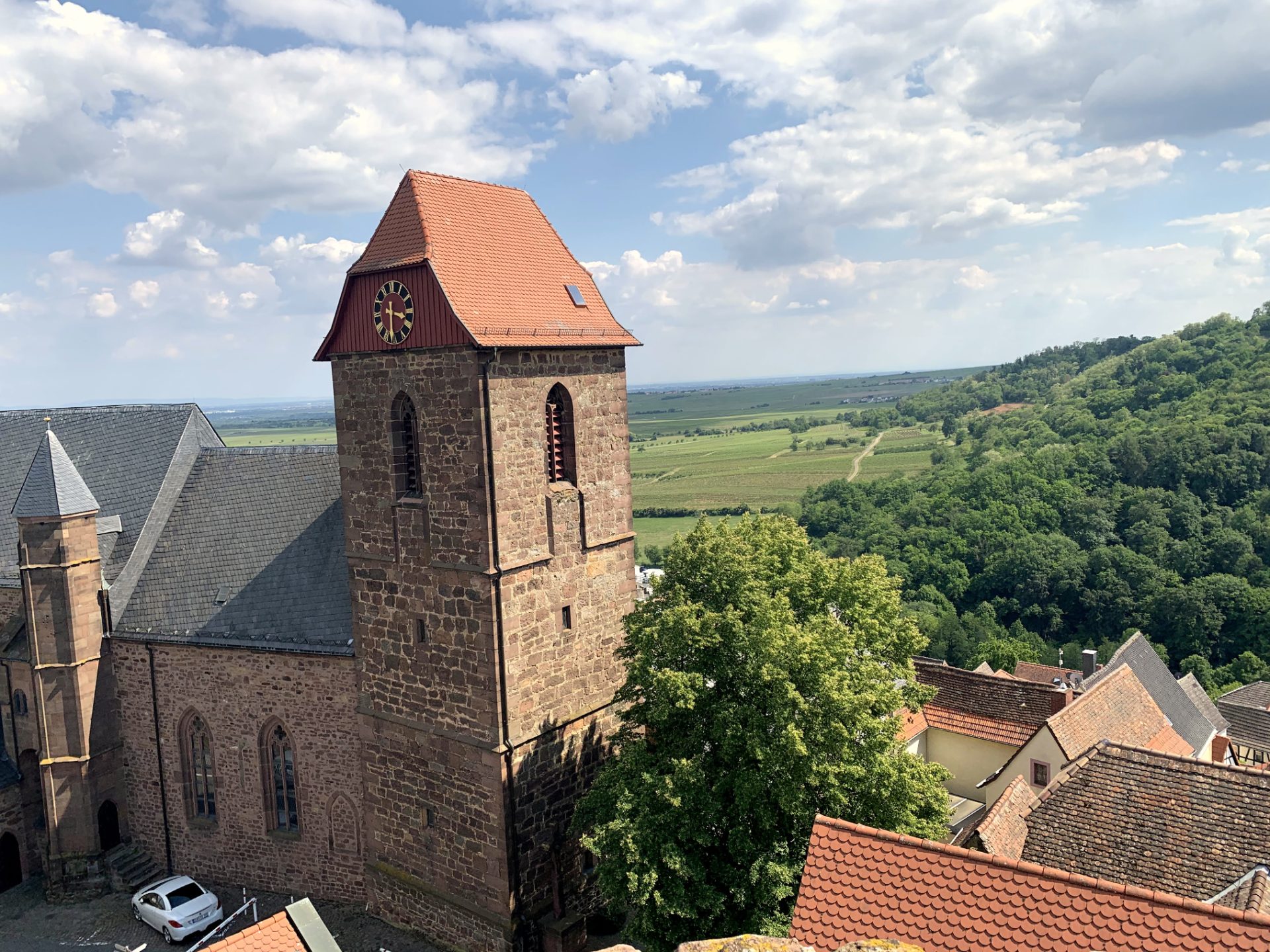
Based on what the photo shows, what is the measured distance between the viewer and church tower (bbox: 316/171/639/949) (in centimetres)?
2000

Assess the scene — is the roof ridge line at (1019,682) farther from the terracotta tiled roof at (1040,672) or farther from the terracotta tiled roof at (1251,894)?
the terracotta tiled roof at (1040,672)

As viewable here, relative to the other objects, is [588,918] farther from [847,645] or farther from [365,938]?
[847,645]

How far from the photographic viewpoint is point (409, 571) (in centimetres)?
2130

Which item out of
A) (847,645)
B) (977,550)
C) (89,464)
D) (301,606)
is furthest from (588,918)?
(977,550)

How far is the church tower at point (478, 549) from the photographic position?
20000 millimetres

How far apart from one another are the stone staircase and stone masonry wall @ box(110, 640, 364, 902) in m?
0.26

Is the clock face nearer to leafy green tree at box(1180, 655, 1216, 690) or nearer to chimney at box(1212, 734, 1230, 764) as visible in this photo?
chimney at box(1212, 734, 1230, 764)

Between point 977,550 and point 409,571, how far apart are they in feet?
274

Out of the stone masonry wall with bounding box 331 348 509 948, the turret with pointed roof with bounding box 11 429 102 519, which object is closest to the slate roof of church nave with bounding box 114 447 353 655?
the stone masonry wall with bounding box 331 348 509 948

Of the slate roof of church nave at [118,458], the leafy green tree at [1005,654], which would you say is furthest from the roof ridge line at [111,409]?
the leafy green tree at [1005,654]

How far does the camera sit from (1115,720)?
30.8m

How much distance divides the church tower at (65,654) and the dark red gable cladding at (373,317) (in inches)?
403

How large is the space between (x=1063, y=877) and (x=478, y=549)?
495 inches

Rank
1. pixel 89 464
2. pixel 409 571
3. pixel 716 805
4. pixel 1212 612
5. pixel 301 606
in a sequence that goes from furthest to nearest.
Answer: pixel 1212 612, pixel 89 464, pixel 301 606, pixel 409 571, pixel 716 805
